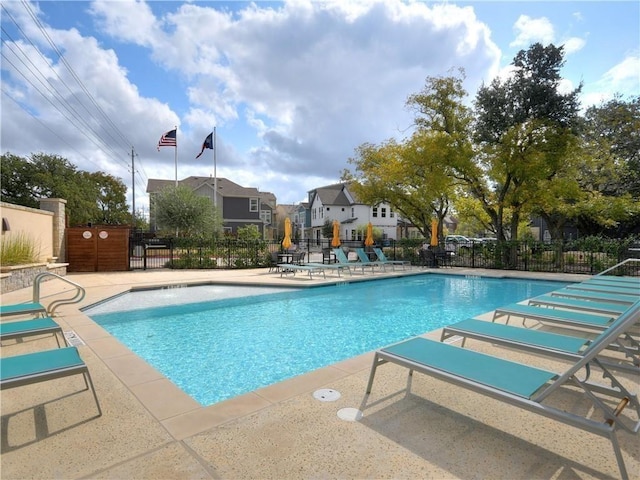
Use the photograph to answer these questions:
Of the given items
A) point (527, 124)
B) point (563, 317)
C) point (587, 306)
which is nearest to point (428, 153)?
point (527, 124)

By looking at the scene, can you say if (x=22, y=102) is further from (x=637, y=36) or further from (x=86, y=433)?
(x=637, y=36)

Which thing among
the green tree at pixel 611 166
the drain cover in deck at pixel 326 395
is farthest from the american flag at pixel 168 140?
the drain cover in deck at pixel 326 395

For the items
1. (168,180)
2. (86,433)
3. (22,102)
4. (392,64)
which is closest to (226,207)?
(168,180)

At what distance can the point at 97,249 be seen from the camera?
1408 cm

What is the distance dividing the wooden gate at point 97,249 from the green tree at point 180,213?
8992 millimetres

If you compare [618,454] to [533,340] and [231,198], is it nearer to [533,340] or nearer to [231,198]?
[533,340]

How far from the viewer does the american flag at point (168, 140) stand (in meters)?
25.1

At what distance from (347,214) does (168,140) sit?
78.7 ft

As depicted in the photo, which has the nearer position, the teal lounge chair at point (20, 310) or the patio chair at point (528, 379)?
the patio chair at point (528, 379)

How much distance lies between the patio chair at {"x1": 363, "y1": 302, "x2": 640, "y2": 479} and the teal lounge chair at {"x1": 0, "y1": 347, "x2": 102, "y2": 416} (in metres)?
2.29

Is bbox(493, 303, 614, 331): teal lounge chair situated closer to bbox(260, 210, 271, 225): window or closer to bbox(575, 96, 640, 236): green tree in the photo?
bbox(575, 96, 640, 236): green tree

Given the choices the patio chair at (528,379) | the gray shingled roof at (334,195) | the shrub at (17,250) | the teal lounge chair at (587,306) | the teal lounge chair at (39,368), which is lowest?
the patio chair at (528,379)

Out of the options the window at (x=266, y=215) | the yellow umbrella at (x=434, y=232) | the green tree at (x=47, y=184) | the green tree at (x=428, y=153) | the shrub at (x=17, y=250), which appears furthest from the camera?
the window at (x=266, y=215)

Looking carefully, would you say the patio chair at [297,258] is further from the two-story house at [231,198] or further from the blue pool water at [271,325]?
the two-story house at [231,198]
